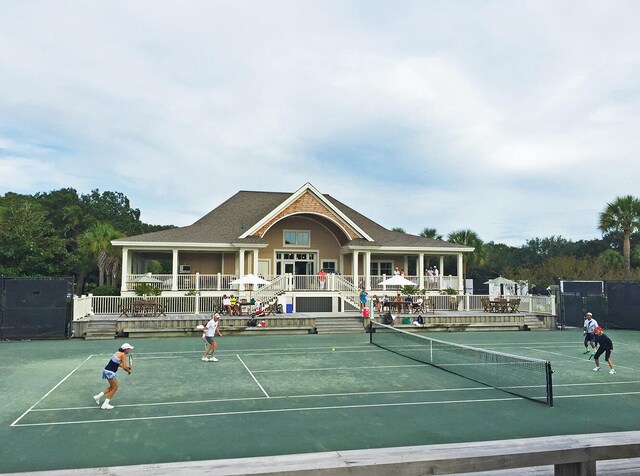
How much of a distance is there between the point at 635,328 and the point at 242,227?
2409 cm

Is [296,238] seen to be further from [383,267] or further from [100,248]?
[100,248]

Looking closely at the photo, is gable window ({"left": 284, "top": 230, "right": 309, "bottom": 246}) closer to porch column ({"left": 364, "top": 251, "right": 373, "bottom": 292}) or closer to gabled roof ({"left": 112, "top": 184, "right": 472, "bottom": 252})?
gabled roof ({"left": 112, "top": 184, "right": 472, "bottom": 252})

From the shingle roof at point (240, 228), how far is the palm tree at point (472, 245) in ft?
43.6

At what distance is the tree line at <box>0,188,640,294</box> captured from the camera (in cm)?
3631

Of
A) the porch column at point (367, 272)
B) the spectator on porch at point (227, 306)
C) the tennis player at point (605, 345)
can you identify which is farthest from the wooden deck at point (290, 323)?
the tennis player at point (605, 345)

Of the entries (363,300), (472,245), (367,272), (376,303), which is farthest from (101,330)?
(472,245)

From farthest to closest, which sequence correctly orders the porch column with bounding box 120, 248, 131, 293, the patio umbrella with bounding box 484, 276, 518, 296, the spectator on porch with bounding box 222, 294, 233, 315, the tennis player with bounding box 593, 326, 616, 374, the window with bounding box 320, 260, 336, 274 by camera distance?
the window with bounding box 320, 260, 336, 274 → the patio umbrella with bounding box 484, 276, 518, 296 → the porch column with bounding box 120, 248, 131, 293 → the spectator on porch with bounding box 222, 294, 233, 315 → the tennis player with bounding box 593, 326, 616, 374

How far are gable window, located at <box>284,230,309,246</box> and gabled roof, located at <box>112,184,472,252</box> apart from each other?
2069 mm

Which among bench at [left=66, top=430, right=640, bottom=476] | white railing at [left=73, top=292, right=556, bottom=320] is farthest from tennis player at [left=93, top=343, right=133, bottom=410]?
white railing at [left=73, top=292, right=556, bottom=320]

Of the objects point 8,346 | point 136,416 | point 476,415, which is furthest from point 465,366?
point 8,346

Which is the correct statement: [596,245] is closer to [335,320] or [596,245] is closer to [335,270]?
[335,270]

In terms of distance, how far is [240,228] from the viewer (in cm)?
3469

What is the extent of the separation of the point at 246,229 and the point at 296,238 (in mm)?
3499

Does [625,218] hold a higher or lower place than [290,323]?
higher
